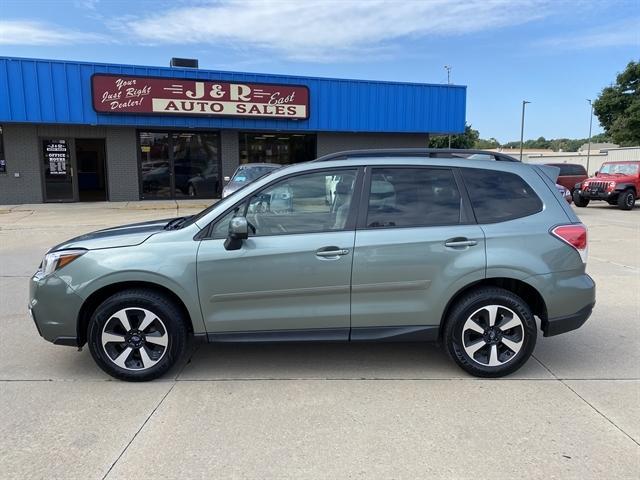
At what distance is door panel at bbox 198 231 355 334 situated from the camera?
3.89 meters

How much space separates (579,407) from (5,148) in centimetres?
1969

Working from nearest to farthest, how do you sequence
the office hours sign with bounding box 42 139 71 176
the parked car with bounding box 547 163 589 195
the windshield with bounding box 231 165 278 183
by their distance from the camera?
the windshield with bounding box 231 165 278 183 < the office hours sign with bounding box 42 139 71 176 < the parked car with bounding box 547 163 589 195

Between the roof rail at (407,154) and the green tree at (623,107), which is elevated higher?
the green tree at (623,107)

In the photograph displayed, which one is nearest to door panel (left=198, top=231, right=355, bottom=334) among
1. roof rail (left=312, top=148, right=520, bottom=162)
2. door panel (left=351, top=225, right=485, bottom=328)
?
door panel (left=351, top=225, right=485, bottom=328)

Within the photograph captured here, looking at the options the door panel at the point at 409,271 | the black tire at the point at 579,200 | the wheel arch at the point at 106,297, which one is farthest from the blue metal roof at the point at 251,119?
the door panel at the point at 409,271

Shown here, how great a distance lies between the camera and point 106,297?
4070 millimetres

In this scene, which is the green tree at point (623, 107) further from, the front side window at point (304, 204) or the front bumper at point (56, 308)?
the front bumper at point (56, 308)

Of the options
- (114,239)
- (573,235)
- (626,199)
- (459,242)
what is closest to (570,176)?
(626,199)

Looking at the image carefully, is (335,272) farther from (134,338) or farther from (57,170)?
(57,170)

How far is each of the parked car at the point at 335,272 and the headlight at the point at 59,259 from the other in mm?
10

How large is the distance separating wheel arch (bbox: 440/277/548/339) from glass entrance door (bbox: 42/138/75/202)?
1815cm

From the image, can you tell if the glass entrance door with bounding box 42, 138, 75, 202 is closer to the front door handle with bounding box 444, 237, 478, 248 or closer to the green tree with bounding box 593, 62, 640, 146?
the front door handle with bounding box 444, 237, 478, 248

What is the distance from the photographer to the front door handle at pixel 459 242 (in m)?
3.98

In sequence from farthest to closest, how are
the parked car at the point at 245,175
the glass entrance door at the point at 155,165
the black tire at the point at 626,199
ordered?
the black tire at the point at 626,199
the glass entrance door at the point at 155,165
the parked car at the point at 245,175
